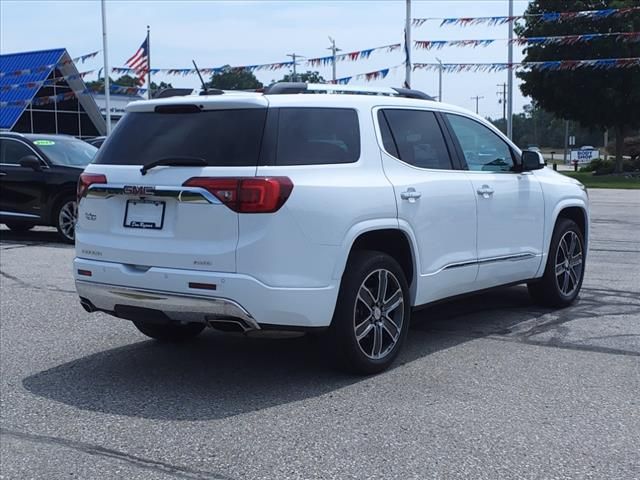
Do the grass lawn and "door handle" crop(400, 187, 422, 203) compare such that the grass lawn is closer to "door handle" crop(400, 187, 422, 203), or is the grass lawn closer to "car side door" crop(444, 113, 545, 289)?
"car side door" crop(444, 113, 545, 289)

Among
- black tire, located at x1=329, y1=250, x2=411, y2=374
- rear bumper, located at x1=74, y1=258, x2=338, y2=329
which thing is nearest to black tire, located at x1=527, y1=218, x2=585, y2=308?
black tire, located at x1=329, y1=250, x2=411, y2=374

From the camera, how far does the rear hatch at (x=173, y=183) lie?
4.97 m

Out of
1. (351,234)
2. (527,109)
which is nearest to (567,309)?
(351,234)

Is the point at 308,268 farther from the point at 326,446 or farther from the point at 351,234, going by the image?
the point at 326,446

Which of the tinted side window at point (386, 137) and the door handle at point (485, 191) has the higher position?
the tinted side window at point (386, 137)

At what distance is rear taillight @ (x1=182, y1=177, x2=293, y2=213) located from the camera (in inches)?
193

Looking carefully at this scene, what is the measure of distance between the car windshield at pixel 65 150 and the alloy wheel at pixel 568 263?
334 inches

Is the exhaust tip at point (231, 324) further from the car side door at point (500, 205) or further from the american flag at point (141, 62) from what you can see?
the american flag at point (141, 62)

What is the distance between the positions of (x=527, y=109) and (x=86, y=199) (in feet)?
486

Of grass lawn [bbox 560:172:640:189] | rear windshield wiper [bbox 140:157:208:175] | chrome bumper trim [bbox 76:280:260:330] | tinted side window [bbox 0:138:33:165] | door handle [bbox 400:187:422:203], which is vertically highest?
tinted side window [bbox 0:138:33:165]

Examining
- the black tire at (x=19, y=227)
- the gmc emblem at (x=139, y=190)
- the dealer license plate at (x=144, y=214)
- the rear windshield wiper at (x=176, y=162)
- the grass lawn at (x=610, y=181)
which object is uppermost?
the rear windshield wiper at (x=176, y=162)

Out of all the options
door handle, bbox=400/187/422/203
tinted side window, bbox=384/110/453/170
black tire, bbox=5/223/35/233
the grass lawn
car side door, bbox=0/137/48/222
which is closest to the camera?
door handle, bbox=400/187/422/203

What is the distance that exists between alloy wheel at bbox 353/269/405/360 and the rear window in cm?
119

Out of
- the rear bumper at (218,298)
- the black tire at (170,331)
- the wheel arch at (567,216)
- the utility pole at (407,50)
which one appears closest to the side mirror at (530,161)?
the wheel arch at (567,216)
